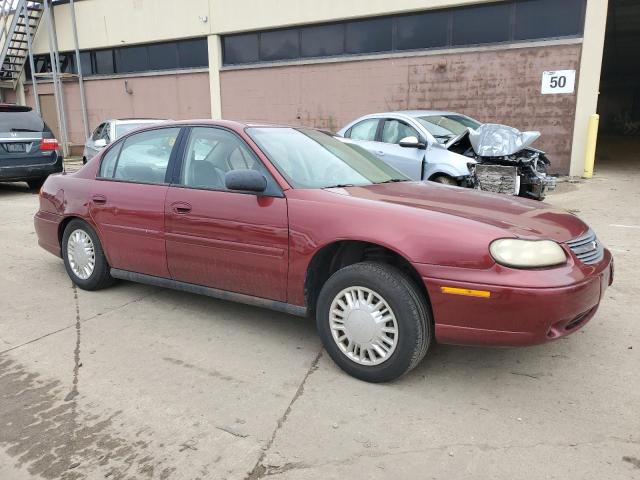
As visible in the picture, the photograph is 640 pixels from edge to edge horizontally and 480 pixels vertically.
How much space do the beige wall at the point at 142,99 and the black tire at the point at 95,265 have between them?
13136mm

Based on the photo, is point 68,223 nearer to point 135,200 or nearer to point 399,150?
point 135,200

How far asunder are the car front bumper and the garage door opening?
12470mm

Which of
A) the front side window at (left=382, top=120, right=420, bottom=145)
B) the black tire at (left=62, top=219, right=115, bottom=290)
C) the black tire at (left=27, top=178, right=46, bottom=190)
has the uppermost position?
the front side window at (left=382, top=120, right=420, bottom=145)

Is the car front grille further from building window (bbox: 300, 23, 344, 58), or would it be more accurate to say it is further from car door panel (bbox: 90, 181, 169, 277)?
building window (bbox: 300, 23, 344, 58)

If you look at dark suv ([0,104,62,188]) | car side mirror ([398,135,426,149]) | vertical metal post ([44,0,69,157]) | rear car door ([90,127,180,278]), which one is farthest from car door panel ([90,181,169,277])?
vertical metal post ([44,0,69,157])

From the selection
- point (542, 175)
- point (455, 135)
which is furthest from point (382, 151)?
point (542, 175)

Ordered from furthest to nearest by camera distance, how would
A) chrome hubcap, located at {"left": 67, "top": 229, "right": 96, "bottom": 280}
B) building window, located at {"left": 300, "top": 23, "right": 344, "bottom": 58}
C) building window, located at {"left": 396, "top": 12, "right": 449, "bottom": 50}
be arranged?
building window, located at {"left": 300, "top": 23, "right": 344, "bottom": 58}, building window, located at {"left": 396, "top": 12, "right": 449, "bottom": 50}, chrome hubcap, located at {"left": 67, "top": 229, "right": 96, "bottom": 280}

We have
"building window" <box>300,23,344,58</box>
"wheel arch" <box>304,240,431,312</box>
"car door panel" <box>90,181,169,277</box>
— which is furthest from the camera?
"building window" <box>300,23,344,58</box>

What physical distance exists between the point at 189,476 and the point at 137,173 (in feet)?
9.07

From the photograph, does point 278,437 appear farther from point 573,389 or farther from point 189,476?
point 573,389

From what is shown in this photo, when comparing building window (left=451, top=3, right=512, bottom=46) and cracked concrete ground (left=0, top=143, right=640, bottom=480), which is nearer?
cracked concrete ground (left=0, top=143, right=640, bottom=480)

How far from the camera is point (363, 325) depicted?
124 inches

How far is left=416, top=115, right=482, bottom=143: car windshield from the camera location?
8.68m

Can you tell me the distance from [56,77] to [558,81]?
58.6 ft
